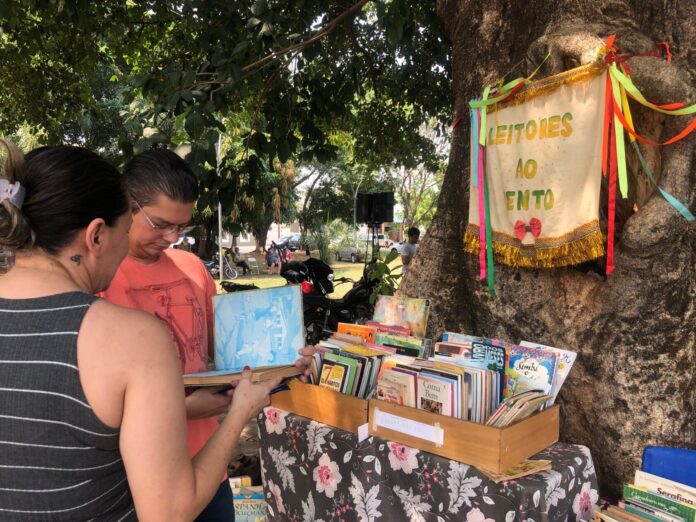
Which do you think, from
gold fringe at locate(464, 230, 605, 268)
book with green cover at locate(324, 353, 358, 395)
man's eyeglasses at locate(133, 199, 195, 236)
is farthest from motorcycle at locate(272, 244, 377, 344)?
man's eyeglasses at locate(133, 199, 195, 236)

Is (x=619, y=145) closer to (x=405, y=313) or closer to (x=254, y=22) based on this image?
(x=405, y=313)

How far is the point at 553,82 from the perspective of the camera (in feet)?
8.27

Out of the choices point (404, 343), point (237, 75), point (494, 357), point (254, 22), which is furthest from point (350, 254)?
point (494, 357)

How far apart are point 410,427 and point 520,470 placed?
0.41 metres

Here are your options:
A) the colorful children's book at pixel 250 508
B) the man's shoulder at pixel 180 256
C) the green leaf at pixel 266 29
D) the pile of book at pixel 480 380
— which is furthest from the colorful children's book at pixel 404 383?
the green leaf at pixel 266 29

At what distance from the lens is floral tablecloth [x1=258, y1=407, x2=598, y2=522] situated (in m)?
1.77

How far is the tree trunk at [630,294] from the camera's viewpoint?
93.1 inches

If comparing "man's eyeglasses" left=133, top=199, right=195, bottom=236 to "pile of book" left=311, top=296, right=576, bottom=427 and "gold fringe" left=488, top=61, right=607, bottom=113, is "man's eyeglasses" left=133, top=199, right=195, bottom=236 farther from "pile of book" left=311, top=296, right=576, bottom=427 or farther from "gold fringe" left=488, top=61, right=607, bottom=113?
"gold fringe" left=488, top=61, right=607, bottom=113

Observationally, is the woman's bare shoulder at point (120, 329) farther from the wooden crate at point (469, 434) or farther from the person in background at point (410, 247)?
the person in background at point (410, 247)

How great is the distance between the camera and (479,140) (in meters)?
2.85

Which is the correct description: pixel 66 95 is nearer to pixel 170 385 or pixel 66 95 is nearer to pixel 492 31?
pixel 492 31

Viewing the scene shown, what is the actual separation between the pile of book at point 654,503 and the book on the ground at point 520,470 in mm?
266

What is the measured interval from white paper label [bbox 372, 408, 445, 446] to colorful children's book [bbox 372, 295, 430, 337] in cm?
63

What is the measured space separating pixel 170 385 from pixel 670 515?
179 cm
